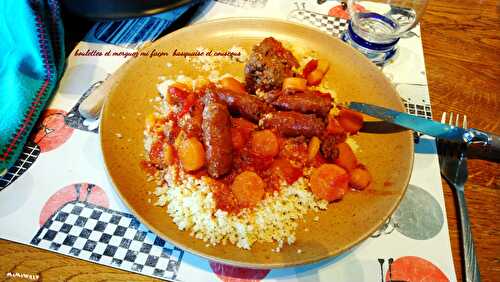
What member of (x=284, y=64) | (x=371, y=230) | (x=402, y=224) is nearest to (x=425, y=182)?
(x=402, y=224)

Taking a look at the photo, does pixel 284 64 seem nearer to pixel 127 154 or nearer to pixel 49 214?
pixel 127 154

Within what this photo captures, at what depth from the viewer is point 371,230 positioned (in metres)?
1.61

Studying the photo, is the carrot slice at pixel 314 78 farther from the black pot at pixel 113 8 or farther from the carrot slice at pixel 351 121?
the black pot at pixel 113 8

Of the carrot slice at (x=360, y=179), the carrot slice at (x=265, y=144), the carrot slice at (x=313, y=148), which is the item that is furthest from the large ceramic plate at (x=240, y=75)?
the carrot slice at (x=265, y=144)

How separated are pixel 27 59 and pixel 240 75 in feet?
4.20

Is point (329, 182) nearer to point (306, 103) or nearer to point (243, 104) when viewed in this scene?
point (306, 103)

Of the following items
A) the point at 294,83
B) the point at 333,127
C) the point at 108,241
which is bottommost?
the point at 108,241

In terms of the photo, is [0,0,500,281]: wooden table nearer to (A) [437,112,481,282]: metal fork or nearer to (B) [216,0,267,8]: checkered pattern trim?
(A) [437,112,481,282]: metal fork

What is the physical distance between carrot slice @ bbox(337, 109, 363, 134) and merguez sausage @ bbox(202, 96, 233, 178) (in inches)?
27.0

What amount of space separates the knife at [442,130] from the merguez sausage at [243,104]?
0.53m

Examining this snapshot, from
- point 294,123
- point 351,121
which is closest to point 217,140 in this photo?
point 294,123

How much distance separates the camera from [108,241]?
1696 millimetres

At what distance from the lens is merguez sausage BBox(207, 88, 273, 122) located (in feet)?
6.36

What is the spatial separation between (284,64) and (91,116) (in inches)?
45.2
